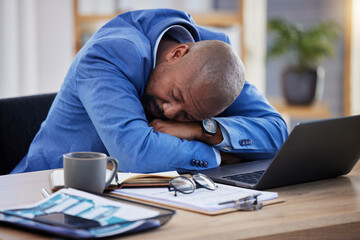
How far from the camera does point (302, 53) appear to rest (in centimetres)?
410

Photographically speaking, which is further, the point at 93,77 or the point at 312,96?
the point at 312,96

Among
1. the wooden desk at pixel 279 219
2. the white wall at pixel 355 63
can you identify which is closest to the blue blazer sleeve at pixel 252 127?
the wooden desk at pixel 279 219

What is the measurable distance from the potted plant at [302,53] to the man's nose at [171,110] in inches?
106

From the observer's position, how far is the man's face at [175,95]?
147cm

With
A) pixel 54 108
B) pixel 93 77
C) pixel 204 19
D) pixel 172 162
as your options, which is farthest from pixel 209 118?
pixel 204 19

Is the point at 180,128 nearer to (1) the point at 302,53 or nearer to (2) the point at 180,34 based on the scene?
(2) the point at 180,34

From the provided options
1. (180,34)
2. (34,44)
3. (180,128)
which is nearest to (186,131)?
(180,128)

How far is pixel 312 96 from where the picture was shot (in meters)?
4.12

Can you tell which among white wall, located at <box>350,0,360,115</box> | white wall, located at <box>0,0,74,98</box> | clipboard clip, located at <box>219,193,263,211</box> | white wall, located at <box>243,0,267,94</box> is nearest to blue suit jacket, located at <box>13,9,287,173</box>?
clipboard clip, located at <box>219,193,263,211</box>

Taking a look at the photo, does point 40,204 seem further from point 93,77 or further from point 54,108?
point 54,108

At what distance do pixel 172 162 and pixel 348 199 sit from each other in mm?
464

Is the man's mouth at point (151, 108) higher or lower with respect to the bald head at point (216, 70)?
lower

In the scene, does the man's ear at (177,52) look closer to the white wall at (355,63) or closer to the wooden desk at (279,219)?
the wooden desk at (279,219)

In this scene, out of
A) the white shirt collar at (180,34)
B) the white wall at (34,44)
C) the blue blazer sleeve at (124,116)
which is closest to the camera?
the blue blazer sleeve at (124,116)
